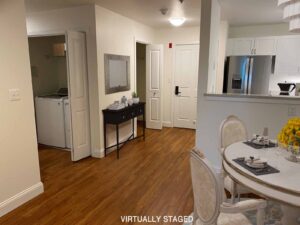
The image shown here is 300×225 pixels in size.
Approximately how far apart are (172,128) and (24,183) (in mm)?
3922

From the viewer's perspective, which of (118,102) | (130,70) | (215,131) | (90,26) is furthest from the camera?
(130,70)

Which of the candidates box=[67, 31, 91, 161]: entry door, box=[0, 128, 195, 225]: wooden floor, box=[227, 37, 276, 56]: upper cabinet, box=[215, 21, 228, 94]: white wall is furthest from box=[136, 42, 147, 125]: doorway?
box=[67, 31, 91, 161]: entry door

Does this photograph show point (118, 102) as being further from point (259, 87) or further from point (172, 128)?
point (259, 87)

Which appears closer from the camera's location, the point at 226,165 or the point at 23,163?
the point at 226,165

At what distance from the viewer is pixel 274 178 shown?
1.45 m

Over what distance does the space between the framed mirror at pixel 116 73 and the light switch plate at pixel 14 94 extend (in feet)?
5.39

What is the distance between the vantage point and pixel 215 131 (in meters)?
3.15

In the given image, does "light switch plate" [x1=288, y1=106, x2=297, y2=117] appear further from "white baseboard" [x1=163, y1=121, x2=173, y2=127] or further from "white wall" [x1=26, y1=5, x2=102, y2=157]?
"white baseboard" [x1=163, y1=121, x2=173, y2=127]

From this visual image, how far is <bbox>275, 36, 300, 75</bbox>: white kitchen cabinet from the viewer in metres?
4.78

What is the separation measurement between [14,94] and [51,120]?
1930 millimetres

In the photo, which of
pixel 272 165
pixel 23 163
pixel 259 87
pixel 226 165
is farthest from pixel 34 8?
pixel 259 87

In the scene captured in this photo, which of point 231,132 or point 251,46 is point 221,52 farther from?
point 231,132

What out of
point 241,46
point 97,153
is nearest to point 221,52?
point 241,46

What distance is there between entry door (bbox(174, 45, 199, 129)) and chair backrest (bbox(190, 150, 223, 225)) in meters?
4.40
